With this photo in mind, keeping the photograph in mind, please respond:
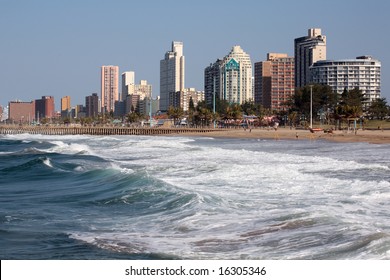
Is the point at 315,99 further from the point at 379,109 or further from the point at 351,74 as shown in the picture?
Result: the point at 351,74

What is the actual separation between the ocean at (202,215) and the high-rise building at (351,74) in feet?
491

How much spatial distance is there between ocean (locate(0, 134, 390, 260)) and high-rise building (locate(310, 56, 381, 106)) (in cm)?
14970

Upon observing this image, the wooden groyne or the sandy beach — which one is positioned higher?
the sandy beach

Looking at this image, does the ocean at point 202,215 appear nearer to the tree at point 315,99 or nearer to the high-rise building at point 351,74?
the tree at point 315,99

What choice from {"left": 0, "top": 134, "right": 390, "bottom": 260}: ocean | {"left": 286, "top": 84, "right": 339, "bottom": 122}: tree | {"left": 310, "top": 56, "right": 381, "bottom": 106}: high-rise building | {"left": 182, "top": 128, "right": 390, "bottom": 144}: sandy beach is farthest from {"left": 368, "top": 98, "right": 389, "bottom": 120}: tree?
{"left": 0, "top": 134, "right": 390, "bottom": 260}: ocean

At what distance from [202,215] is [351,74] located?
16415cm

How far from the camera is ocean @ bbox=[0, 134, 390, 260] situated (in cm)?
1107

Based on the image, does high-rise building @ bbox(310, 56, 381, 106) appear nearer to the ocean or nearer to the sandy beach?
the sandy beach

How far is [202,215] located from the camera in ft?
48.7

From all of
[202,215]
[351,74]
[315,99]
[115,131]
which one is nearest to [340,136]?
[315,99]

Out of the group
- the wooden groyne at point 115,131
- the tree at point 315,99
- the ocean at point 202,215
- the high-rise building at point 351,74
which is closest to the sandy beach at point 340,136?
the wooden groyne at point 115,131

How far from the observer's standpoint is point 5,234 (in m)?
12.8

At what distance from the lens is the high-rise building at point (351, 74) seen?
17150 cm
